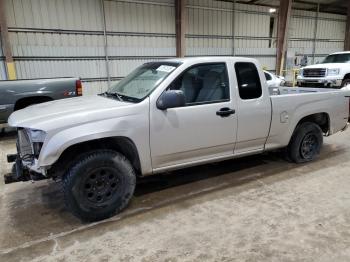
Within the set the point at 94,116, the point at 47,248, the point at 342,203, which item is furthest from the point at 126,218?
the point at 342,203

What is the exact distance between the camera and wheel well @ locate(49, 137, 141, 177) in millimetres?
2840

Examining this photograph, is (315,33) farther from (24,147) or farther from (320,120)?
(24,147)

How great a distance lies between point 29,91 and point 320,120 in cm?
593

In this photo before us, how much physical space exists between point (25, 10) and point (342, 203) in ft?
32.8

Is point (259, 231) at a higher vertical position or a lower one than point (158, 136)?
lower

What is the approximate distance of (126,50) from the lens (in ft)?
35.5

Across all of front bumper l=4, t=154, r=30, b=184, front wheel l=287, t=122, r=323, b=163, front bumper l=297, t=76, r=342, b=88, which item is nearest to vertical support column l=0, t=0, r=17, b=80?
front bumper l=4, t=154, r=30, b=184

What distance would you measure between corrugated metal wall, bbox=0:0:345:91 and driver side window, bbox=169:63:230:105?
25.3ft

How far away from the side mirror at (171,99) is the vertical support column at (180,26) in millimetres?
9203

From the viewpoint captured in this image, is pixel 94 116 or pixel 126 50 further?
pixel 126 50

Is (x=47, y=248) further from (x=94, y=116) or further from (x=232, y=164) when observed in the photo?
(x=232, y=164)

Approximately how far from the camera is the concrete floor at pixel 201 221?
8.08 ft

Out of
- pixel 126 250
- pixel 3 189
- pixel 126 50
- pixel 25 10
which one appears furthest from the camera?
pixel 126 50

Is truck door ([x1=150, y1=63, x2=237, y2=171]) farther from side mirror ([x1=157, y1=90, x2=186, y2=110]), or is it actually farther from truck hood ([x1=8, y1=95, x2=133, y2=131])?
truck hood ([x1=8, y1=95, x2=133, y2=131])
